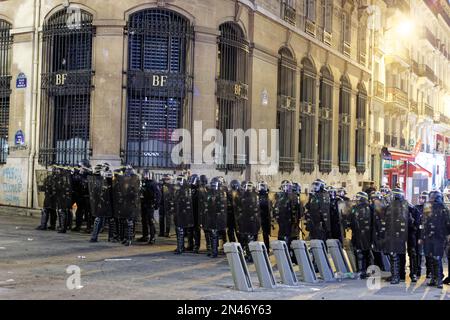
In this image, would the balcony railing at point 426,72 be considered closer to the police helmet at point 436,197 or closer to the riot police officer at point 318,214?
the riot police officer at point 318,214

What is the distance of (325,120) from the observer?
3341 centimetres

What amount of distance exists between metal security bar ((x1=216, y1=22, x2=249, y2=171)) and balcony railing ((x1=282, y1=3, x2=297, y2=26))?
438 cm

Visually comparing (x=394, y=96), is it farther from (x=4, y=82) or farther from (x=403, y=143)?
(x=4, y=82)

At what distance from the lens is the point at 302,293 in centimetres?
1126

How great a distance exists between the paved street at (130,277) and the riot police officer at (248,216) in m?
0.70

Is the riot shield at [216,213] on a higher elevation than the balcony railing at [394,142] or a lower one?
lower

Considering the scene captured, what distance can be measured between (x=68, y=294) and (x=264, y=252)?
11.4 ft

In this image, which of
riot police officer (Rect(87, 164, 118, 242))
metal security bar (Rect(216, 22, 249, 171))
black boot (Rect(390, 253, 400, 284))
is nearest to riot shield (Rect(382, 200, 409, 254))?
black boot (Rect(390, 253, 400, 284))

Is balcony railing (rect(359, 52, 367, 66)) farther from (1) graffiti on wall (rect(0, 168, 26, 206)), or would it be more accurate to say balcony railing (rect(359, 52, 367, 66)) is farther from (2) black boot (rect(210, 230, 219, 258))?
(2) black boot (rect(210, 230, 219, 258))

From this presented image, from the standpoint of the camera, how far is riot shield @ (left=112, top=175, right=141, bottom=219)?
16.6 m

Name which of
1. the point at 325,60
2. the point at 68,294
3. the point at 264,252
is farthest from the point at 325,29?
the point at 68,294

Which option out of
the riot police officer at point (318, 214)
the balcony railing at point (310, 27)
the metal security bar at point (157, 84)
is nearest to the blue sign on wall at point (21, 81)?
the metal security bar at point (157, 84)

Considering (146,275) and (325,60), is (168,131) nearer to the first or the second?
(146,275)

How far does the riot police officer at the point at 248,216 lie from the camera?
1537cm
